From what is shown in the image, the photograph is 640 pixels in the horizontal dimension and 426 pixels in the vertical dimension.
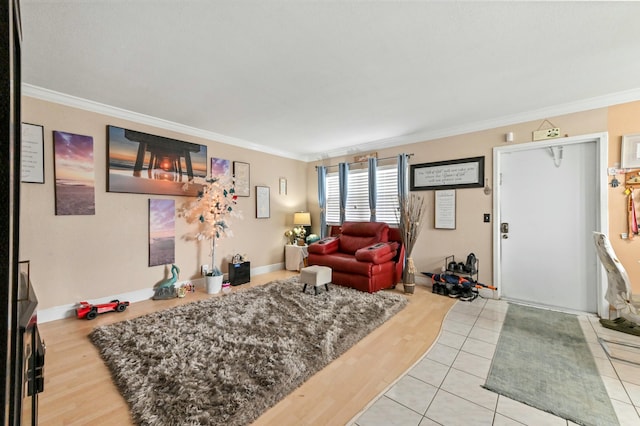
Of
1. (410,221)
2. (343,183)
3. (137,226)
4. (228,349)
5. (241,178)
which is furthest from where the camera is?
(343,183)

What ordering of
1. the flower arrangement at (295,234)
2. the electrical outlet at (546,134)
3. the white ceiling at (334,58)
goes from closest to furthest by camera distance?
the white ceiling at (334,58), the electrical outlet at (546,134), the flower arrangement at (295,234)

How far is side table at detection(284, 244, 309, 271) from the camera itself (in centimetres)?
535

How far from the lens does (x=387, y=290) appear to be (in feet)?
13.7

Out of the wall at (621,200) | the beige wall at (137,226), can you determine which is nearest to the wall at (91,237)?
the beige wall at (137,226)

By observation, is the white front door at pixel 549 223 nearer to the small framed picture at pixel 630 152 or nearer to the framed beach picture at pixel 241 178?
the small framed picture at pixel 630 152

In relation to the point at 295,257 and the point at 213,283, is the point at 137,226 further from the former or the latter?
the point at 295,257

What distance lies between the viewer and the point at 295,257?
17.7ft

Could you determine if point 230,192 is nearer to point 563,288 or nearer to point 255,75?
point 255,75

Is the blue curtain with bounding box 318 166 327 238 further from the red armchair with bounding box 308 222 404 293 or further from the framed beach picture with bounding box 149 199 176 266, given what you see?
the framed beach picture with bounding box 149 199 176 266

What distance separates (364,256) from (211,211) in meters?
2.52

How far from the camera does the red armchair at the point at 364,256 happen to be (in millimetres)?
3887

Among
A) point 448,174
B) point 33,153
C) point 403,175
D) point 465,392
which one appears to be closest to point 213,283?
point 33,153

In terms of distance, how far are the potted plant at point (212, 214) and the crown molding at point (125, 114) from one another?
30.2 inches

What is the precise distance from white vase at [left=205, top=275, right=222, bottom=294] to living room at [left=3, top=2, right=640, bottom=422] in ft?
1.30
